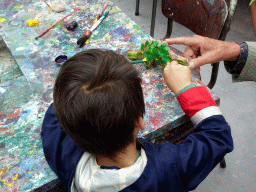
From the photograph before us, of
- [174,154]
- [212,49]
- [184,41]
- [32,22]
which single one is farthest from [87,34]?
[174,154]

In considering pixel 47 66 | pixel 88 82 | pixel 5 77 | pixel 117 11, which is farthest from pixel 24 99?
pixel 117 11

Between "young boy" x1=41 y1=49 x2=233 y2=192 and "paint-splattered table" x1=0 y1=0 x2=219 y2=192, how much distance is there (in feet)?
0.27

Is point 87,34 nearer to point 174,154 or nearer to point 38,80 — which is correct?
point 38,80

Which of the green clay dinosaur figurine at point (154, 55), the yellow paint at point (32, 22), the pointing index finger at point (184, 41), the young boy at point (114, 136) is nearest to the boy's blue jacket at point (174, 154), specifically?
the young boy at point (114, 136)

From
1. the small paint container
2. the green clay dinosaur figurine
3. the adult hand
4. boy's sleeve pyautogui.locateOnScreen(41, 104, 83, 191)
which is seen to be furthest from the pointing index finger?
boy's sleeve pyautogui.locateOnScreen(41, 104, 83, 191)

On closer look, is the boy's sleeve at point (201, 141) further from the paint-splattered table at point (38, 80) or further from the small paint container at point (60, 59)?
the small paint container at point (60, 59)

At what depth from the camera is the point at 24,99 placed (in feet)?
2.85

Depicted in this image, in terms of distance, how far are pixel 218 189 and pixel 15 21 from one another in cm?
152

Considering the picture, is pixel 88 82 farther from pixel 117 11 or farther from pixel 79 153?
pixel 117 11

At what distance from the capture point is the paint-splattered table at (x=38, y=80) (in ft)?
2.24

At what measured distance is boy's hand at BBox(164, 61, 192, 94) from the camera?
769mm

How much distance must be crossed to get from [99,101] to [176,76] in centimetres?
40

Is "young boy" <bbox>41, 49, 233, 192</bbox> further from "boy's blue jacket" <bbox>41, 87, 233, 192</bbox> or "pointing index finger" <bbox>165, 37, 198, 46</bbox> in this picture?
"pointing index finger" <bbox>165, 37, 198, 46</bbox>

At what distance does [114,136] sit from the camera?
21.0 inches
